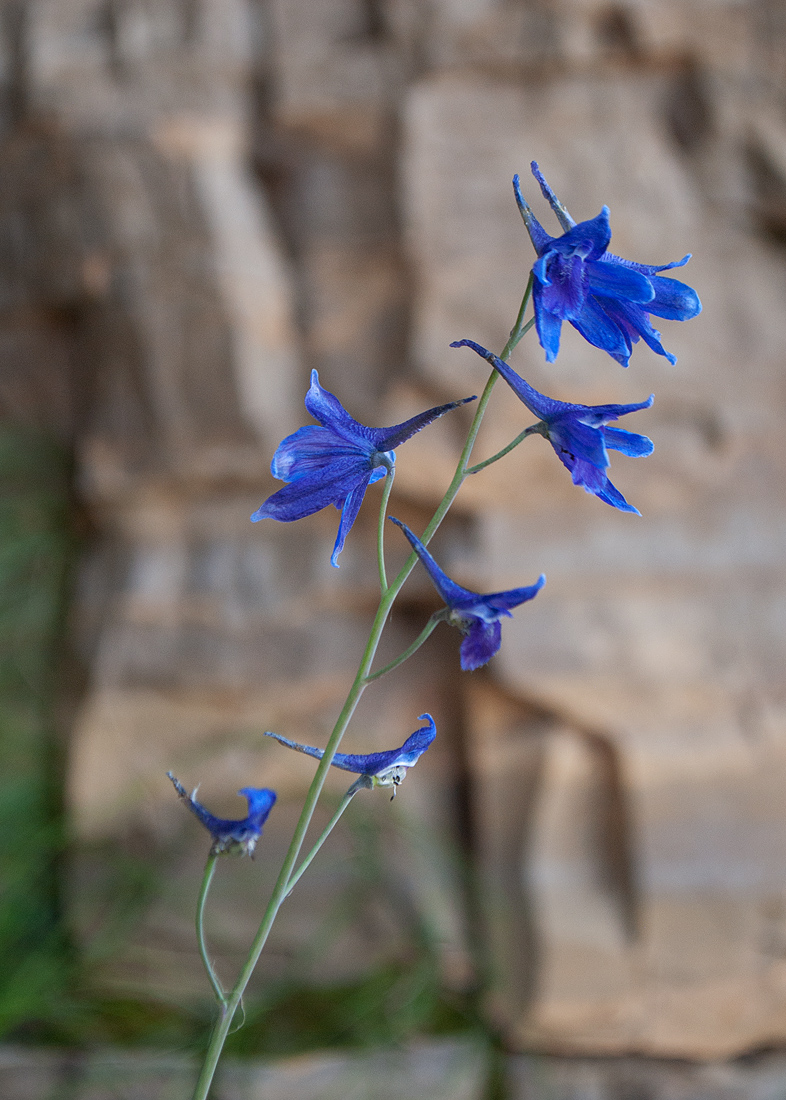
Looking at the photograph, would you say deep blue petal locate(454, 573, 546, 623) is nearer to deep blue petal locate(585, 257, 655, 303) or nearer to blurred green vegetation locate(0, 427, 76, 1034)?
deep blue petal locate(585, 257, 655, 303)

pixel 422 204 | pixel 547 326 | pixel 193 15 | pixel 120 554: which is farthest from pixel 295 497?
pixel 193 15

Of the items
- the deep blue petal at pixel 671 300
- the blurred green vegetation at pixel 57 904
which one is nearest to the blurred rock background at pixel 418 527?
the blurred green vegetation at pixel 57 904

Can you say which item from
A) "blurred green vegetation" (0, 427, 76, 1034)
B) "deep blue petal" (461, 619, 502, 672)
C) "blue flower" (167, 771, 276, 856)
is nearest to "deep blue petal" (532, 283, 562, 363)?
"deep blue petal" (461, 619, 502, 672)

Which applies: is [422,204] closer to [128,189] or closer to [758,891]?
[128,189]

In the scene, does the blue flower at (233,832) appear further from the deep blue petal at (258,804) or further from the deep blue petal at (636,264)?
the deep blue petal at (636,264)

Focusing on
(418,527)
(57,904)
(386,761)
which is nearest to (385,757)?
(386,761)

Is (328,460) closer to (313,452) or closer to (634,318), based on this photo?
(313,452)
